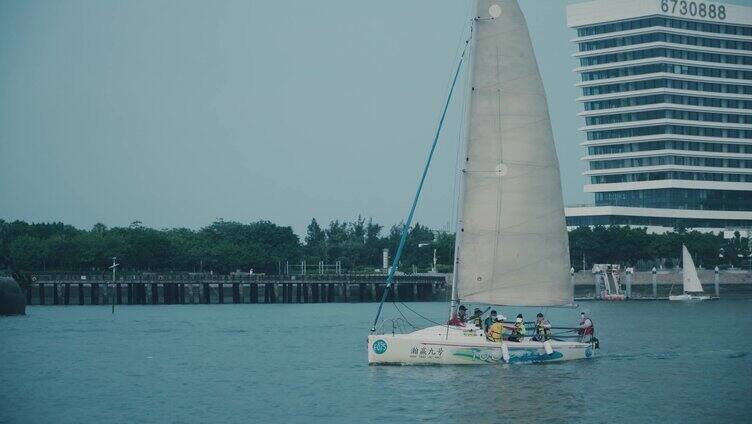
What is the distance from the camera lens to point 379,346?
50312 millimetres

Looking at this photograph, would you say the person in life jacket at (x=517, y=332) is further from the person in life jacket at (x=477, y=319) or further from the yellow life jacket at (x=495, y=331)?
the person in life jacket at (x=477, y=319)

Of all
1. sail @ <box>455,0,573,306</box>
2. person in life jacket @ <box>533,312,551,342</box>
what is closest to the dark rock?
person in life jacket @ <box>533,312,551,342</box>

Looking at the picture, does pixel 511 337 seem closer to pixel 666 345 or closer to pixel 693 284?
pixel 666 345

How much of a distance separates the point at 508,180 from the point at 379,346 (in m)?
9.09

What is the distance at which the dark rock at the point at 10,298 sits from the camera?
104 m

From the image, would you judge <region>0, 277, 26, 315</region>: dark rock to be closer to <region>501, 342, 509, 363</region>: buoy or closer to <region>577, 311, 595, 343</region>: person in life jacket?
<region>577, 311, 595, 343</region>: person in life jacket

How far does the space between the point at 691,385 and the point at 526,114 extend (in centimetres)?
1351

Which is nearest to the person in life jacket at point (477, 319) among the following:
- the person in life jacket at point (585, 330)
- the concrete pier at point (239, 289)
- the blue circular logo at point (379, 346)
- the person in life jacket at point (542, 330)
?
the person in life jacket at point (542, 330)

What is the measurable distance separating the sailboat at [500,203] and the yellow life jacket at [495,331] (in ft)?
1.29

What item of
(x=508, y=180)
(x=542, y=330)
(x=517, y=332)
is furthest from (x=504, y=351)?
(x=508, y=180)

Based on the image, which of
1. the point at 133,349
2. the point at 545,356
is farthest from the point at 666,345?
the point at 133,349

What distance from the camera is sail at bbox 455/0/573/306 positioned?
162 feet

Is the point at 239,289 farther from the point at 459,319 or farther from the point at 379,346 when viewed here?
the point at 459,319

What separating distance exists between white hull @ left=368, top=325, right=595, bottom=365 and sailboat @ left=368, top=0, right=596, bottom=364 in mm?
43
